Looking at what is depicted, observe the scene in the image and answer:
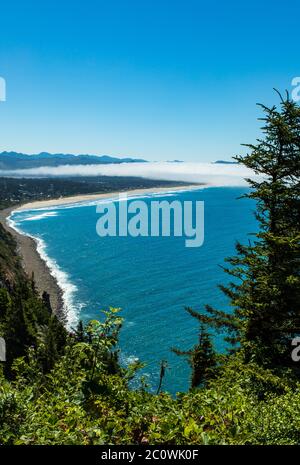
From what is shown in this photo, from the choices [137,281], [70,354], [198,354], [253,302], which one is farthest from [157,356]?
[70,354]

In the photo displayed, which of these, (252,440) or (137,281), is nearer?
(252,440)

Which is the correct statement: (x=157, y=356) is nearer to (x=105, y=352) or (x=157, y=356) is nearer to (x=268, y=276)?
(x=268, y=276)

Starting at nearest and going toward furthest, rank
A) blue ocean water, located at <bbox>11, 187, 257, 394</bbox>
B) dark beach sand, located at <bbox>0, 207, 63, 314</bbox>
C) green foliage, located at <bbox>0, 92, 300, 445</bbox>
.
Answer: green foliage, located at <bbox>0, 92, 300, 445</bbox> < blue ocean water, located at <bbox>11, 187, 257, 394</bbox> < dark beach sand, located at <bbox>0, 207, 63, 314</bbox>

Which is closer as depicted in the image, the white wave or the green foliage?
the green foliage

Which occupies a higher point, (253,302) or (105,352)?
(105,352)
